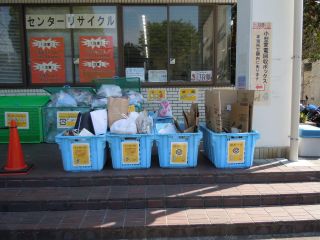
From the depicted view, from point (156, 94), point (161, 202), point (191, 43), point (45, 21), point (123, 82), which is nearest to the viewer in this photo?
point (161, 202)

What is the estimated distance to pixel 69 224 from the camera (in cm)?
407

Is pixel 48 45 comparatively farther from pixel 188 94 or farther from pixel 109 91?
pixel 188 94

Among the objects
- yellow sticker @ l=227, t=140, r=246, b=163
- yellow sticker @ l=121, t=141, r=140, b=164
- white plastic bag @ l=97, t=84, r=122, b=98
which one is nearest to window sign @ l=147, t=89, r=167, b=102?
white plastic bag @ l=97, t=84, r=122, b=98

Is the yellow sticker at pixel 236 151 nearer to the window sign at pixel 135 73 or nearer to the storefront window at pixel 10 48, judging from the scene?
the window sign at pixel 135 73

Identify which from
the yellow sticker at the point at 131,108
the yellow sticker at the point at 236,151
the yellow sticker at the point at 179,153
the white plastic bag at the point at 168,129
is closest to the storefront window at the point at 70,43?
the yellow sticker at the point at 131,108

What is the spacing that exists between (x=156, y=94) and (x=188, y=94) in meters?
0.73

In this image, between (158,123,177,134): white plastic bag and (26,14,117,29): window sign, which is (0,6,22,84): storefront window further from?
(158,123,177,134): white plastic bag

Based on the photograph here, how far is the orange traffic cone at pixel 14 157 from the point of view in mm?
5113

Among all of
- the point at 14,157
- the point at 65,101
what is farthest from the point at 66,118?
the point at 14,157

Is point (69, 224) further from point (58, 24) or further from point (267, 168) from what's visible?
point (58, 24)

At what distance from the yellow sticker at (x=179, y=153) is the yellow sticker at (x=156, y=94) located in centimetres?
301

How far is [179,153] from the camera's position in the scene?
521 centimetres

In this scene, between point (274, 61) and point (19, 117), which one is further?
point (19, 117)

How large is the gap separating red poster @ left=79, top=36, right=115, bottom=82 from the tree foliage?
6424mm
